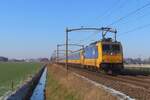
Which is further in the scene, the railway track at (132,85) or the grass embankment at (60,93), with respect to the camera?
the grass embankment at (60,93)

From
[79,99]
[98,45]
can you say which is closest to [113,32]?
[98,45]

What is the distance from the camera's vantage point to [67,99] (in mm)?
26641

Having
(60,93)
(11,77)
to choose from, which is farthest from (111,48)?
(11,77)

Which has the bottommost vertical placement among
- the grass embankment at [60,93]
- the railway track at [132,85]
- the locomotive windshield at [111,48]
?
the grass embankment at [60,93]

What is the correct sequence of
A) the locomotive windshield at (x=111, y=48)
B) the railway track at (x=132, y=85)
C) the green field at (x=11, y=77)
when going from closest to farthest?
the railway track at (x=132, y=85) → the green field at (x=11, y=77) → the locomotive windshield at (x=111, y=48)

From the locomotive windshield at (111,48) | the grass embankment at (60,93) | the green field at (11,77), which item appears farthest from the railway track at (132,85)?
the locomotive windshield at (111,48)

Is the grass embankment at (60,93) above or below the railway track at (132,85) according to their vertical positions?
below

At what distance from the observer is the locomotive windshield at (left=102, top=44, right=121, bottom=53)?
148ft

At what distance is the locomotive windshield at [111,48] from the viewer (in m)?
45.2

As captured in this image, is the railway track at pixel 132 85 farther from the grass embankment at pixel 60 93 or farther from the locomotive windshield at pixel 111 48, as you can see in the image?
the locomotive windshield at pixel 111 48

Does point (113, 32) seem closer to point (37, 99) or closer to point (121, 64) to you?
point (121, 64)

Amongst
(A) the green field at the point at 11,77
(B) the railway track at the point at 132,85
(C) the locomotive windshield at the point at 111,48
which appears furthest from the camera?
(C) the locomotive windshield at the point at 111,48

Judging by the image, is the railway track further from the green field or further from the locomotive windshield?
the locomotive windshield

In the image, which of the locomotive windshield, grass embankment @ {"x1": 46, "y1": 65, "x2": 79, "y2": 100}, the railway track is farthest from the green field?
the locomotive windshield
